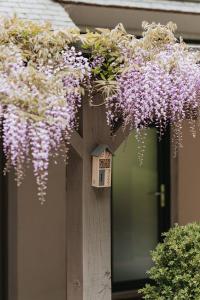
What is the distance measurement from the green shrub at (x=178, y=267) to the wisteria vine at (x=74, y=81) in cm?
105

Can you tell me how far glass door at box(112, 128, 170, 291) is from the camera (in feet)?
28.0

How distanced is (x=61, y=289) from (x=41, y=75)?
362cm

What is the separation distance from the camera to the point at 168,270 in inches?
232

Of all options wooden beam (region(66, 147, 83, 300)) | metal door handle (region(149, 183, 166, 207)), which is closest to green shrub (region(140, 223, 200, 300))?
wooden beam (region(66, 147, 83, 300))

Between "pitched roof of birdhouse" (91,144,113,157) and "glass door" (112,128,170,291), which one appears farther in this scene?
"glass door" (112,128,170,291)

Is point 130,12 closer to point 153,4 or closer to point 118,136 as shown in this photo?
point 153,4

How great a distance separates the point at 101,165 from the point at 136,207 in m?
3.29

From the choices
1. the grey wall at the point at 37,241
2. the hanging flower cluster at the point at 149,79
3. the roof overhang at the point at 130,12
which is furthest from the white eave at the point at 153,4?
the grey wall at the point at 37,241

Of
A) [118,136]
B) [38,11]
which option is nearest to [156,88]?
[118,136]

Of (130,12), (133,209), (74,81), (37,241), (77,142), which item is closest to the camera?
(74,81)

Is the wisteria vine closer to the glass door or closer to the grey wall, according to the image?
the grey wall

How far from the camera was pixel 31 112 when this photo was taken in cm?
458

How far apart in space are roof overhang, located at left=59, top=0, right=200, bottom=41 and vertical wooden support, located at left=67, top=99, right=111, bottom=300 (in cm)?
133

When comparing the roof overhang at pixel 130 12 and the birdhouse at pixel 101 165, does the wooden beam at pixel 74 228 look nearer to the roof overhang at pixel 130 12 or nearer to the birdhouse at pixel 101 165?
the birdhouse at pixel 101 165
